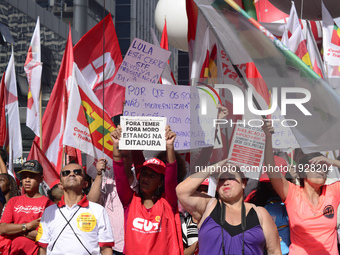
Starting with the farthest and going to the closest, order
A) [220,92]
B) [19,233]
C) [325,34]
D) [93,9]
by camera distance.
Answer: [93,9], [325,34], [220,92], [19,233]

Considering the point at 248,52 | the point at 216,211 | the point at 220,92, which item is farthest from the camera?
the point at 220,92

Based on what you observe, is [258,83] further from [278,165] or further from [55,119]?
[55,119]

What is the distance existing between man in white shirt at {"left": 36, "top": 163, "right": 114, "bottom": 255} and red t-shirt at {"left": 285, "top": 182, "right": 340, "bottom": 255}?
4.76 ft

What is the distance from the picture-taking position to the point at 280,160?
18.0 feet

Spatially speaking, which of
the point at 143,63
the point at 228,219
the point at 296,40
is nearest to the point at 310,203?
the point at 228,219

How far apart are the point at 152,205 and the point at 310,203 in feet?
4.15

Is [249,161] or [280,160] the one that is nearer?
[249,161]

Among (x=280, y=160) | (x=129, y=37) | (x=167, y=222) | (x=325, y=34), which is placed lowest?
(x=167, y=222)

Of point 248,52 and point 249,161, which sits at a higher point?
point 248,52

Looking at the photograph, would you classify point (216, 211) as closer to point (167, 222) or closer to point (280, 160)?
point (167, 222)

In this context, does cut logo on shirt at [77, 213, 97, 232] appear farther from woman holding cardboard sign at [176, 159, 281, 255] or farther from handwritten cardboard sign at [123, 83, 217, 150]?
handwritten cardboard sign at [123, 83, 217, 150]

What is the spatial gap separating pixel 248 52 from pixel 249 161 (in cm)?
86

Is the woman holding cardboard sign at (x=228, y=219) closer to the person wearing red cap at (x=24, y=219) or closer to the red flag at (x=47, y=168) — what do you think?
the person wearing red cap at (x=24, y=219)

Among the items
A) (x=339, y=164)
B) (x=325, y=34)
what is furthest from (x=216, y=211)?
(x=325, y=34)
